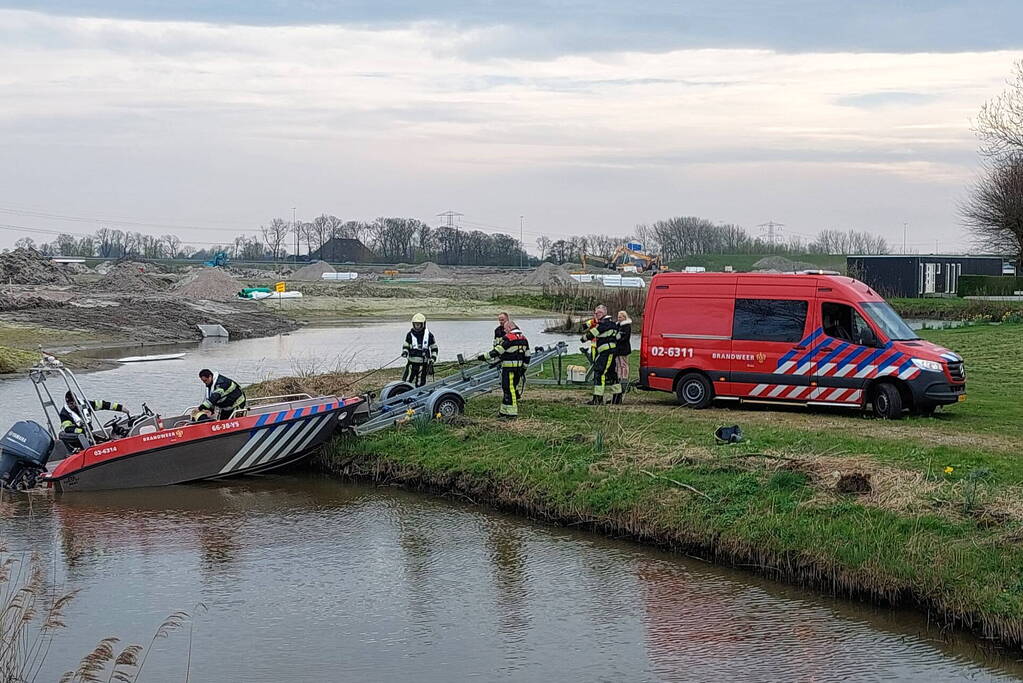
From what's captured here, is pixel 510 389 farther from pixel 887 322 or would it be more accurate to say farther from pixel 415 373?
pixel 887 322

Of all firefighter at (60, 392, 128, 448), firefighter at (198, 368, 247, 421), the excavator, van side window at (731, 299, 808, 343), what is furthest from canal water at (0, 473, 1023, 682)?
the excavator

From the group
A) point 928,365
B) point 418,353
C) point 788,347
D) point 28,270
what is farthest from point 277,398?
point 28,270

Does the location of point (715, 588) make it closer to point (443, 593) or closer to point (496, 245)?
point (443, 593)

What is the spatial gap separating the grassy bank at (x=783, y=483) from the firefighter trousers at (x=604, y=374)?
0.45 metres

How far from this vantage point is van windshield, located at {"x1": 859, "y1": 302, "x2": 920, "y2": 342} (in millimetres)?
17750

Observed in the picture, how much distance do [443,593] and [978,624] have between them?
198 inches

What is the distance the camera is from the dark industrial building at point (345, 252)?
6358 inches

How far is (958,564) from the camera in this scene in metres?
10.5

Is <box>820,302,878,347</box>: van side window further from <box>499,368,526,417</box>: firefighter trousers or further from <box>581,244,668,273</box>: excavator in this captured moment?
<box>581,244,668,273</box>: excavator

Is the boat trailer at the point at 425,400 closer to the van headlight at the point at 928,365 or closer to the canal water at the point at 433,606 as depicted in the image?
the canal water at the point at 433,606

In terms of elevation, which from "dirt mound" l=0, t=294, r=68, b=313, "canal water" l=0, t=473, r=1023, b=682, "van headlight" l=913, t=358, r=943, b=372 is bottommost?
"canal water" l=0, t=473, r=1023, b=682

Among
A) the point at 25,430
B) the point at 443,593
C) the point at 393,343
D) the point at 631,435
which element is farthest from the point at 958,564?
the point at 393,343

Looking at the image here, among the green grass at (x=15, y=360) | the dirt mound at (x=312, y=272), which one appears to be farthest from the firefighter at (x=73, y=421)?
the dirt mound at (x=312, y=272)

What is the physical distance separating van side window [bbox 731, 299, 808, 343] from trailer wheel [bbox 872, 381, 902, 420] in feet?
4.81
